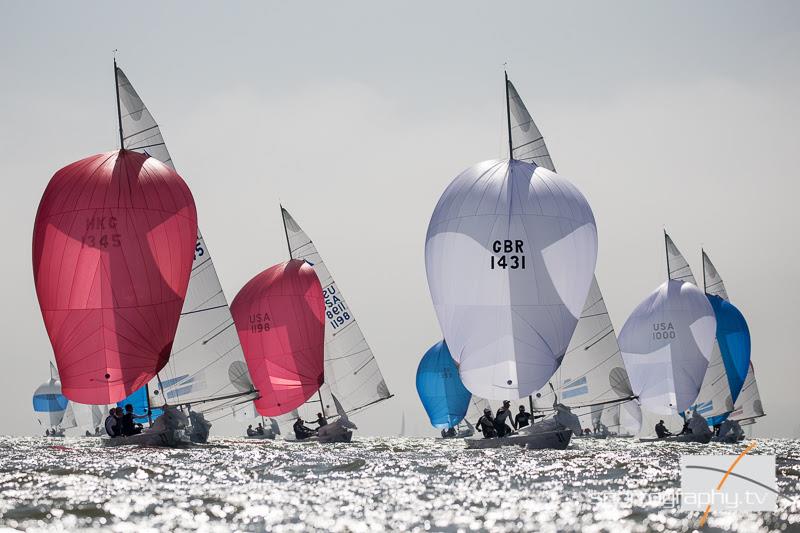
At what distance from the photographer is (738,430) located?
4272 centimetres

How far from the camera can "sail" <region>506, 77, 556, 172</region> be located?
32719mm

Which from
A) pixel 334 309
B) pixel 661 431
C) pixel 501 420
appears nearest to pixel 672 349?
pixel 661 431

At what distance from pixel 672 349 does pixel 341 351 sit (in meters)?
12.9

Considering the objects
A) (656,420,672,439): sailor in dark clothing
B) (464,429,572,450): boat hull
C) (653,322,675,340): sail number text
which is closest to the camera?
(464,429,572,450): boat hull

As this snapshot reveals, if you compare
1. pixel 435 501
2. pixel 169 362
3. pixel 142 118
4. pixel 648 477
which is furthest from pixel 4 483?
pixel 142 118

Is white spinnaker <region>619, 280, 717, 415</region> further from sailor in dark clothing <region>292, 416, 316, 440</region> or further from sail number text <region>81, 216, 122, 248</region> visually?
sail number text <region>81, 216, 122, 248</region>

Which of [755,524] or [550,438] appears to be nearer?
[755,524]

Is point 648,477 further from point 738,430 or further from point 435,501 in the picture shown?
point 738,430

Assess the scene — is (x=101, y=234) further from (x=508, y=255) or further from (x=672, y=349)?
(x=672, y=349)

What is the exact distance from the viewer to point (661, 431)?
147 feet

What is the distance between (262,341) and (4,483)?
76.8 feet

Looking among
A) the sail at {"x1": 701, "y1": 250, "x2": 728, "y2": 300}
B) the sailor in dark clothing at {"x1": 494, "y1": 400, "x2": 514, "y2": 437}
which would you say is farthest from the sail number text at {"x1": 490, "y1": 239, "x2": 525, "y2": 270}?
the sail at {"x1": 701, "y1": 250, "x2": 728, "y2": 300}

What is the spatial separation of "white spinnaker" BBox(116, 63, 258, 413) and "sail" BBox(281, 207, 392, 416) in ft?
41.1

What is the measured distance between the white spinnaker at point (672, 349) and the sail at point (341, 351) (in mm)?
10236
